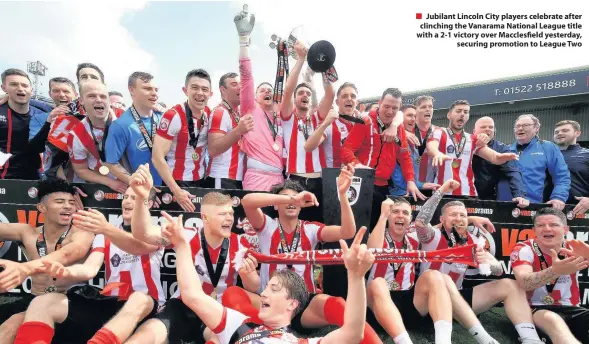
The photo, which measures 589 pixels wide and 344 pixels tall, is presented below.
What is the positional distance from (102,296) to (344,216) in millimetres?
2201

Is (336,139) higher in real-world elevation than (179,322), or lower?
higher

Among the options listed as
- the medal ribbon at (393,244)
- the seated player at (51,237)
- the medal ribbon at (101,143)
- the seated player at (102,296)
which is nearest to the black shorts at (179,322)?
the seated player at (102,296)

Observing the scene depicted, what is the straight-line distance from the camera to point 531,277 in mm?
3396

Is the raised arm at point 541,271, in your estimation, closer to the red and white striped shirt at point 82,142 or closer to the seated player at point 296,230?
the seated player at point 296,230

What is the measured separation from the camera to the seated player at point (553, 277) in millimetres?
3182

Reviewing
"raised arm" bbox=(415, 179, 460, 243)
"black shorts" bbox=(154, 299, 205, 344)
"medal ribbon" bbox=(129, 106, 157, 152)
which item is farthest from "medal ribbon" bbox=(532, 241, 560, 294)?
"medal ribbon" bbox=(129, 106, 157, 152)

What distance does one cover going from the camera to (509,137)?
69.8 ft

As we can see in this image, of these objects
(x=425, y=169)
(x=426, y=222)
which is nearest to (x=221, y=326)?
(x=426, y=222)

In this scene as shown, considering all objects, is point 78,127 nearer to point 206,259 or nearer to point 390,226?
point 206,259

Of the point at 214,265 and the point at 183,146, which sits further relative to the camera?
the point at 183,146

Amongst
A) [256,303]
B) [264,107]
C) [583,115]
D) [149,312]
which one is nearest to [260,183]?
[264,107]

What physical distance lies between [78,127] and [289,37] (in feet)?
8.24

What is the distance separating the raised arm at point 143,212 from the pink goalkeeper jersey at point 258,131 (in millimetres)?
1466

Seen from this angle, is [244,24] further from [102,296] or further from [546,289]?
[546,289]
